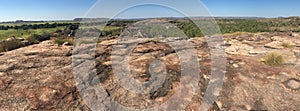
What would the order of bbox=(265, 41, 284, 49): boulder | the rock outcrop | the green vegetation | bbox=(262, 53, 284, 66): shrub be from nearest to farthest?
the rock outcrop
bbox=(262, 53, 284, 66): shrub
the green vegetation
bbox=(265, 41, 284, 49): boulder

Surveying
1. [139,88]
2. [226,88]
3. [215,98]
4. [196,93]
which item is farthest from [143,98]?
[226,88]

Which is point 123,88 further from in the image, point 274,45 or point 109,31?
point 109,31

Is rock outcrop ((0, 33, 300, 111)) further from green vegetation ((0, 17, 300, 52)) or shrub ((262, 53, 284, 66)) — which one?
shrub ((262, 53, 284, 66))

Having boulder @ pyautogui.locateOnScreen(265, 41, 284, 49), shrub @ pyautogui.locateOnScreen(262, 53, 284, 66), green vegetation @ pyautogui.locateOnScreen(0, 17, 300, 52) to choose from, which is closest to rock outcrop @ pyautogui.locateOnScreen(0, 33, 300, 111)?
green vegetation @ pyautogui.locateOnScreen(0, 17, 300, 52)

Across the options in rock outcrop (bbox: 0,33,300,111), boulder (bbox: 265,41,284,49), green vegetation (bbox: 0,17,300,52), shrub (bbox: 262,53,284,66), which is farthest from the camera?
boulder (bbox: 265,41,284,49)

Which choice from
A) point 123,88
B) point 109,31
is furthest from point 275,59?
point 109,31

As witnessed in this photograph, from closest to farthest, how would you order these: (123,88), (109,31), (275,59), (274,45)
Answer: (123,88), (275,59), (274,45), (109,31)

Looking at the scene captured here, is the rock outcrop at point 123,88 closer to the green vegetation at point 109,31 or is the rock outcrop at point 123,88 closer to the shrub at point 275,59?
the green vegetation at point 109,31

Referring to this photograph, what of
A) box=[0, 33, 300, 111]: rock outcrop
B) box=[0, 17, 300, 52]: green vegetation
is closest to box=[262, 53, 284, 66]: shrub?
box=[0, 17, 300, 52]: green vegetation

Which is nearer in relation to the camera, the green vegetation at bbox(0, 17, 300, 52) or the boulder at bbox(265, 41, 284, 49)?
the green vegetation at bbox(0, 17, 300, 52)

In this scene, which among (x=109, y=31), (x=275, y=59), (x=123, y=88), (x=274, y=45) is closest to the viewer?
(x=123, y=88)

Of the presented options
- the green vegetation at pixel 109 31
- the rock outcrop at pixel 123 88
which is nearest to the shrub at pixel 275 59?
the green vegetation at pixel 109 31
